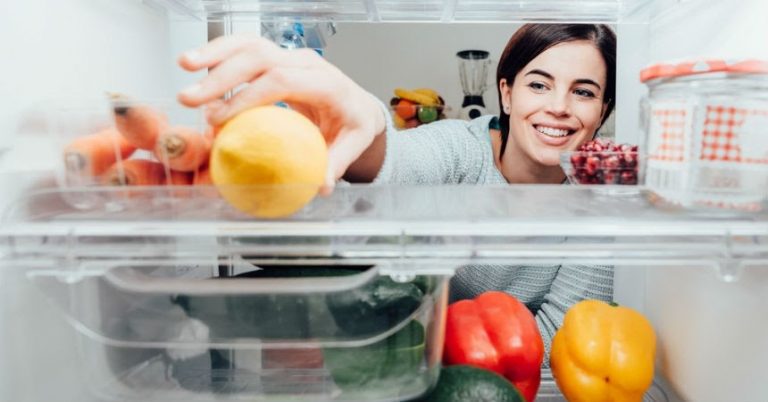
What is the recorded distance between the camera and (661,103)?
51 cm

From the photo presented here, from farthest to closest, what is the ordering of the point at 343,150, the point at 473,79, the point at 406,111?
1. the point at 473,79
2. the point at 406,111
3. the point at 343,150

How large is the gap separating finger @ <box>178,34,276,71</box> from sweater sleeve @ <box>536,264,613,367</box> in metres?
0.69

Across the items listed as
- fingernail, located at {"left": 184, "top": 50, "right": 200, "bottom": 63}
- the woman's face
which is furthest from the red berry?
the woman's face

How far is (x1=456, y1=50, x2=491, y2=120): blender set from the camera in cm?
215

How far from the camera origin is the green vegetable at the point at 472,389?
493 millimetres

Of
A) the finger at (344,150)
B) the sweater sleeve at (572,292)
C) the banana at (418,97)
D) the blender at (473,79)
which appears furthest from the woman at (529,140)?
the blender at (473,79)

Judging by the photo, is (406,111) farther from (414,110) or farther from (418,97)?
(418,97)

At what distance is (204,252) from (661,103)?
1.42 feet

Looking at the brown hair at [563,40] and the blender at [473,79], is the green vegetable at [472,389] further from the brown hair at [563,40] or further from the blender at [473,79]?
the blender at [473,79]

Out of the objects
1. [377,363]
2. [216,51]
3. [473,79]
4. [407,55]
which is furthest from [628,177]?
[407,55]

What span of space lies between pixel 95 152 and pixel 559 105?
2.93ft

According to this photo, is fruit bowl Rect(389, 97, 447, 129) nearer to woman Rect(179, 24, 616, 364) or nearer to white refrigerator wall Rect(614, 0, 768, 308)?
woman Rect(179, 24, 616, 364)

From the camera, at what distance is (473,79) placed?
224 cm

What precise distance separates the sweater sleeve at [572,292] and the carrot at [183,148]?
67 centimetres
